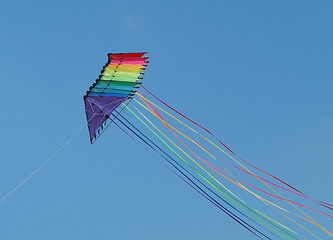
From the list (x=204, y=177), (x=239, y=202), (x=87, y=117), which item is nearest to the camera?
(x=239, y=202)

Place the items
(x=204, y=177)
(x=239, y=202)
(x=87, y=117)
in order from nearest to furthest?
(x=239, y=202)
(x=204, y=177)
(x=87, y=117)

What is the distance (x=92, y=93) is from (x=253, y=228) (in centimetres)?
989

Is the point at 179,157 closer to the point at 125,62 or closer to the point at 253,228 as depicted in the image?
the point at 253,228

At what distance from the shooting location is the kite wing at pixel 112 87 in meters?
23.4

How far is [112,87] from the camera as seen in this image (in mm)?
23859

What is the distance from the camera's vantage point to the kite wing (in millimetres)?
23391

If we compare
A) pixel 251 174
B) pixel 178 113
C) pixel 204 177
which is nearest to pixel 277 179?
pixel 251 174

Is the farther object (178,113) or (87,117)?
(87,117)

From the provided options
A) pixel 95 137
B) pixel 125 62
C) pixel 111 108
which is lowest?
pixel 95 137

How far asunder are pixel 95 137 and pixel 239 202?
8.05 meters

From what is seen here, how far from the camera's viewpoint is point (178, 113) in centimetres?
2152

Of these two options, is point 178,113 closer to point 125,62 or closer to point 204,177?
point 204,177

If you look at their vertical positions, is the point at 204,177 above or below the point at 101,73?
below

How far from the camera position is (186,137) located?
20.9 meters
